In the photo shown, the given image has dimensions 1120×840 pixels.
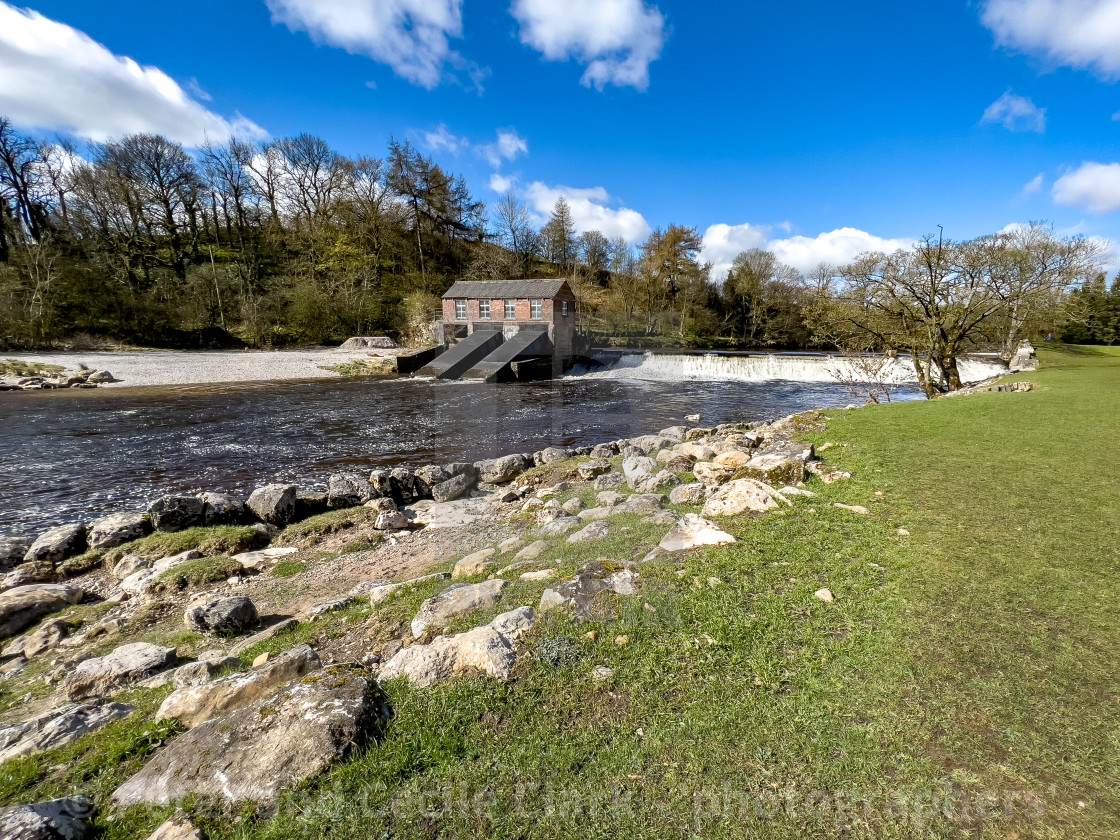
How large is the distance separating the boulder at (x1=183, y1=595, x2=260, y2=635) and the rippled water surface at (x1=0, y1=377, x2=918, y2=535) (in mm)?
7202

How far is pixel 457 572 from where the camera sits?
19.0 feet

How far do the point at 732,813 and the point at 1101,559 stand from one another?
4738 millimetres

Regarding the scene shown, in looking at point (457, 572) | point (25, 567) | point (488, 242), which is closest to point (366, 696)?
point (457, 572)

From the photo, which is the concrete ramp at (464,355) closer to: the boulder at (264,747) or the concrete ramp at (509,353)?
the concrete ramp at (509,353)

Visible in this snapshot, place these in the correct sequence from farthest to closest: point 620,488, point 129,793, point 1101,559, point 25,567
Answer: point 620,488 < point 25,567 < point 1101,559 < point 129,793

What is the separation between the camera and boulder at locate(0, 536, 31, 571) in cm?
770

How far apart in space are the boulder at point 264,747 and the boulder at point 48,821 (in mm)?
168

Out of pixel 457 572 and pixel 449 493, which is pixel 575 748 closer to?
pixel 457 572

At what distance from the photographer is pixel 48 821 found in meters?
2.25

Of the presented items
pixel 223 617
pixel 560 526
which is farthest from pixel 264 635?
pixel 560 526

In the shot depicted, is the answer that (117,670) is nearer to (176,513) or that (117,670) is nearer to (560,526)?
(560,526)

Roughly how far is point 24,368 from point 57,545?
101 feet

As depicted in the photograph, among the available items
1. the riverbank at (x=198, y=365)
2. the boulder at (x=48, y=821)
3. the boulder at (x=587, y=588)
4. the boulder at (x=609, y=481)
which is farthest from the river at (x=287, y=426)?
the boulder at (x=48, y=821)

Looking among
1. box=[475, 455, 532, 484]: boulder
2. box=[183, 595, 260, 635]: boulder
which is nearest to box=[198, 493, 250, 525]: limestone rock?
box=[183, 595, 260, 635]: boulder
